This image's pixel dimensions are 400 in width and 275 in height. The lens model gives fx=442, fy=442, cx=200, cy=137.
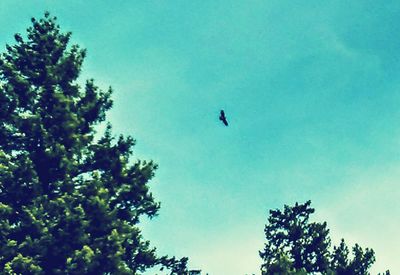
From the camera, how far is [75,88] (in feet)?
65.1

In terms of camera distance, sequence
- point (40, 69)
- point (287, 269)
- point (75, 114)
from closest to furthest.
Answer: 1. point (75, 114)
2. point (40, 69)
3. point (287, 269)

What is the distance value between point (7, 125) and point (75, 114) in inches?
111

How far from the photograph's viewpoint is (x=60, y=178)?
56.2ft

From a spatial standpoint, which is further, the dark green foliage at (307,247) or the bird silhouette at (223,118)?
the dark green foliage at (307,247)

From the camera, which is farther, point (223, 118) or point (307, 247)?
point (307, 247)

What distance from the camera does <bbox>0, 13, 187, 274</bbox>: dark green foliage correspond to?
1505 centimetres

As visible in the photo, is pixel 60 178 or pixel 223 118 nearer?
pixel 223 118

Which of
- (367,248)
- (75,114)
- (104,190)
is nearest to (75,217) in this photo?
(104,190)

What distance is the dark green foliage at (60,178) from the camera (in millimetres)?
15055

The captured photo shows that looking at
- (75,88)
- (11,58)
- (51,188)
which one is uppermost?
(11,58)

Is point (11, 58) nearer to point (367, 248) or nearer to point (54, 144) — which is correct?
point (54, 144)

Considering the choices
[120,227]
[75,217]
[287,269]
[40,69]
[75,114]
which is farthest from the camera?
[287,269]

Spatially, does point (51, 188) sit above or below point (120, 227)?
above

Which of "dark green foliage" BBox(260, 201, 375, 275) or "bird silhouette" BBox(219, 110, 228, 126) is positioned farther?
"dark green foliage" BBox(260, 201, 375, 275)
